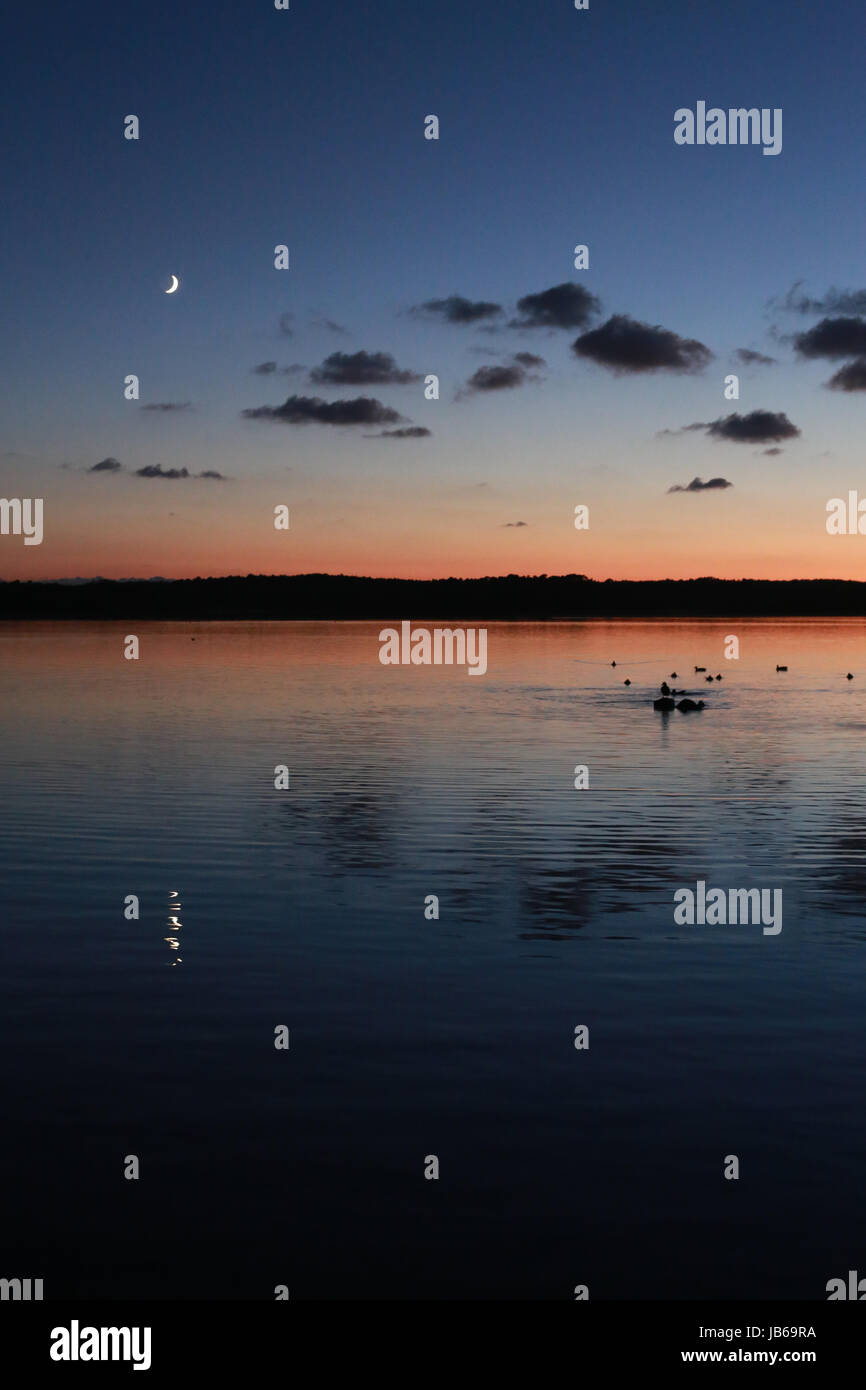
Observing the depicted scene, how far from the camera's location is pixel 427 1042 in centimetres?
1562

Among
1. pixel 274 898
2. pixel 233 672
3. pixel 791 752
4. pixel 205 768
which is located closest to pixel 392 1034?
pixel 274 898

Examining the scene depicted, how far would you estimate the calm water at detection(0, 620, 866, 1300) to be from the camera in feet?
35.0

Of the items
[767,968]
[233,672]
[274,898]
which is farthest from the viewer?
[233,672]

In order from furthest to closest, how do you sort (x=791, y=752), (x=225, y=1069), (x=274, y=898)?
1. (x=791, y=752)
2. (x=274, y=898)
3. (x=225, y=1069)

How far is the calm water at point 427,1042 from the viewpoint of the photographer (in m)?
10.7

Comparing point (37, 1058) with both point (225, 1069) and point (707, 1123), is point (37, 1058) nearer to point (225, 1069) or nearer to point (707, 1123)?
point (225, 1069)
